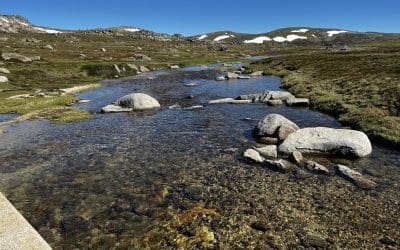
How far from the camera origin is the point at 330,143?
23.3 metres

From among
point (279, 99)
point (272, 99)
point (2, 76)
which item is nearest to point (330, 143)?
point (279, 99)

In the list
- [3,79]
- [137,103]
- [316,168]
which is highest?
[3,79]

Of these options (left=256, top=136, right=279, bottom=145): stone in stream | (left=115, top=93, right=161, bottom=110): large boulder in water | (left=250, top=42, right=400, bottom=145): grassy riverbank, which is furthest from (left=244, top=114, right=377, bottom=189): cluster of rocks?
(left=115, top=93, right=161, bottom=110): large boulder in water

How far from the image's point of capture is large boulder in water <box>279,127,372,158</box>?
74.6ft

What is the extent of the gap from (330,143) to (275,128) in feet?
18.1

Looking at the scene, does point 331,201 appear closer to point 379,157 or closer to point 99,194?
point 379,157

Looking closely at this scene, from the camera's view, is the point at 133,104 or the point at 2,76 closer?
the point at 133,104

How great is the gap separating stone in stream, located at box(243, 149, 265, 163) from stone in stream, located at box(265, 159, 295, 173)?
0.66m

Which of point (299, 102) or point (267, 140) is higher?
point (267, 140)

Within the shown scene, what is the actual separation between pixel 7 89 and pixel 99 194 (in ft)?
164

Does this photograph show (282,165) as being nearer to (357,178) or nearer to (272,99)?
(357,178)

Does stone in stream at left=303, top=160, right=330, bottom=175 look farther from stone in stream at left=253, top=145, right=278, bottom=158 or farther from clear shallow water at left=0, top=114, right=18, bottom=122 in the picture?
clear shallow water at left=0, top=114, right=18, bottom=122

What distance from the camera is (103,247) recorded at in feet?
45.2

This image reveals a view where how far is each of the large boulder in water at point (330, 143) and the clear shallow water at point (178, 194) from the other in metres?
0.99
